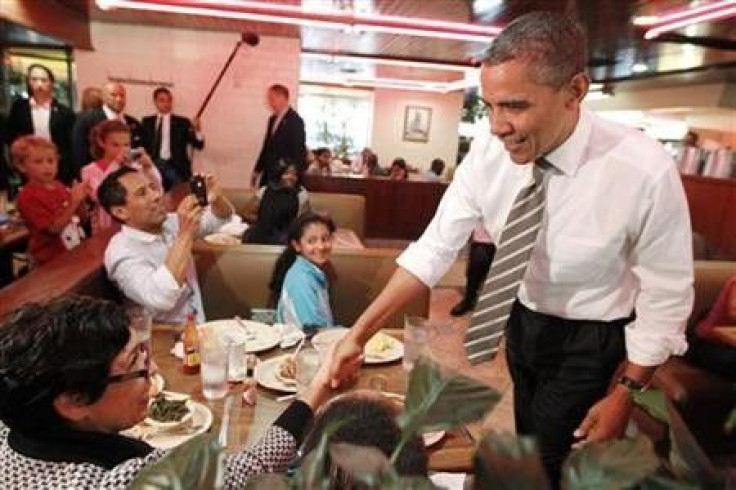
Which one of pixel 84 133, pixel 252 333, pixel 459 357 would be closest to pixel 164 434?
pixel 252 333

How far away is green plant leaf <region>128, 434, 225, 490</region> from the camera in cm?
43

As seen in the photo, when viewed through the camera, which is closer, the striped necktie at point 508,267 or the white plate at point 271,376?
the striped necktie at point 508,267

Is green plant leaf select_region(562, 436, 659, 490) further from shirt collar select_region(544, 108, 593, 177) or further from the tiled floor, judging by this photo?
the tiled floor

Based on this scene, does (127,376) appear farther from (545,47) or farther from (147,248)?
(147,248)

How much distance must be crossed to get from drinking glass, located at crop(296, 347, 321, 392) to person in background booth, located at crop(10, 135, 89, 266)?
6.45ft

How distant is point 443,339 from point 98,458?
344 cm

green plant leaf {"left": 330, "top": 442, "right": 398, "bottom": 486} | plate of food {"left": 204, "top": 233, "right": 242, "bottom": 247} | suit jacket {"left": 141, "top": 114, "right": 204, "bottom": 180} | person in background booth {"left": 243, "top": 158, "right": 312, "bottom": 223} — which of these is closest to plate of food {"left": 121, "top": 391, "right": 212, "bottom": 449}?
green plant leaf {"left": 330, "top": 442, "right": 398, "bottom": 486}

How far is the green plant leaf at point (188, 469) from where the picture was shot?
434mm

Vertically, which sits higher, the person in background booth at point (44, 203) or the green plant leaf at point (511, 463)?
the green plant leaf at point (511, 463)

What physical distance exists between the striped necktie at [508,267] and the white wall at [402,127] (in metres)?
11.2

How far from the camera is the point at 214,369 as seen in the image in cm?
141

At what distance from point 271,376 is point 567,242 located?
32.5 inches

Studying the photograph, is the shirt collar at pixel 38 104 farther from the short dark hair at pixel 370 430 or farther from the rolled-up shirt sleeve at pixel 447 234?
the short dark hair at pixel 370 430

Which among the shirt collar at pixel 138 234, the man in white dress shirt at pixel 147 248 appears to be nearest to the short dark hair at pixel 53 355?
the man in white dress shirt at pixel 147 248
